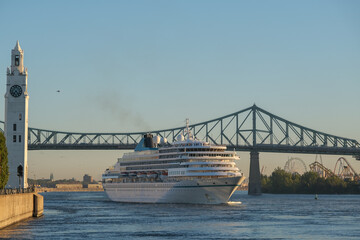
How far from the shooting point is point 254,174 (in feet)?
576

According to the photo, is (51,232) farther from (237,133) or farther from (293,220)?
(237,133)

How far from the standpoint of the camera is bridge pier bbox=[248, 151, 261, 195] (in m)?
174

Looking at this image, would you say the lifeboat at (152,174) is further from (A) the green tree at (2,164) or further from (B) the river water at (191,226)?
(A) the green tree at (2,164)

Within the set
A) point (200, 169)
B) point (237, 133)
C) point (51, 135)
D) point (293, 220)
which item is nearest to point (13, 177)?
point (200, 169)

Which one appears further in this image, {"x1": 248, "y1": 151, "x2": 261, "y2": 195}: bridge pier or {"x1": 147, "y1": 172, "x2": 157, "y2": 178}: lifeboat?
{"x1": 248, "y1": 151, "x2": 261, "y2": 195}: bridge pier

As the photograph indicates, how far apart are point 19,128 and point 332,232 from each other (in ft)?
148

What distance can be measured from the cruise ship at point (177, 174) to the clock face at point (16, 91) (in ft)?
94.2

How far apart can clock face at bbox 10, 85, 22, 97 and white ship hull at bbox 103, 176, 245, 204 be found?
28.7 metres

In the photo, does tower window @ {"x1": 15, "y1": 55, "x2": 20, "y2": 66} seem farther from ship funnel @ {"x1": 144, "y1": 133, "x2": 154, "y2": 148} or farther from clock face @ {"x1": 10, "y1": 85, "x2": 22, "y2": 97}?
ship funnel @ {"x1": 144, "y1": 133, "x2": 154, "y2": 148}

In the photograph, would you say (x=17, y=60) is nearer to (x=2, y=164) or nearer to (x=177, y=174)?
(x=2, y=164)

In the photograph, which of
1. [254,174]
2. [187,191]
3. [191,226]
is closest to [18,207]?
[191,226]

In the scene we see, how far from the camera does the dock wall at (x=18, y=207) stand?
192ft

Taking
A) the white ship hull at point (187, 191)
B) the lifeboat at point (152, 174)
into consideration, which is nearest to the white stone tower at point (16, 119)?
the white ship hull at point (187, 191)

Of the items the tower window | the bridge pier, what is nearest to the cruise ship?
the tower window
